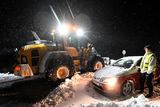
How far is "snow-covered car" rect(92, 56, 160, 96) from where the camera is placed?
910 cm

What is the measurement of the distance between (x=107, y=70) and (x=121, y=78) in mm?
1018

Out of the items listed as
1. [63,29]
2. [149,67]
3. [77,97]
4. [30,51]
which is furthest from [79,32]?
[149,67]

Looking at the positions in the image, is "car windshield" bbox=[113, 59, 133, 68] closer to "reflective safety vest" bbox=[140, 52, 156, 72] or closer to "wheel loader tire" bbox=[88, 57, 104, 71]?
"reflective safety vest" bbox=[140, 52, 156, 72]

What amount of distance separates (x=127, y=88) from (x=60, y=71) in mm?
4840

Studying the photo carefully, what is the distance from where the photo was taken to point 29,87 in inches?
488

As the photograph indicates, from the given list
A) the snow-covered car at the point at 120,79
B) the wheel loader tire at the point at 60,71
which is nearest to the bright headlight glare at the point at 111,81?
the snow-covered car at the point at 120,79

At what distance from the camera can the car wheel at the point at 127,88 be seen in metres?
9.25

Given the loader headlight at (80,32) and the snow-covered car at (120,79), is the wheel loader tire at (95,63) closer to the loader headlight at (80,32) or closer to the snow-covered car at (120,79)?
the loader headlight at (80,32)

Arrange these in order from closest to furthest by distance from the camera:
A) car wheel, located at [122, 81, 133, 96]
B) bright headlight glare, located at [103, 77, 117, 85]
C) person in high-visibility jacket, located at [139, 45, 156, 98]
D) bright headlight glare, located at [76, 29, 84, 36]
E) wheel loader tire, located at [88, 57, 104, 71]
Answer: person in high-visibility jacket, located at [139, 45, 156, 98]
bright headlight glare, located at [103, 77, 117, 85]
car wheel, located at [122, 81, 133, 96]
bright headlight glare, located at [76, 29, 84, 36]
wheel loader tire, located at [88, 57, 104, 71]

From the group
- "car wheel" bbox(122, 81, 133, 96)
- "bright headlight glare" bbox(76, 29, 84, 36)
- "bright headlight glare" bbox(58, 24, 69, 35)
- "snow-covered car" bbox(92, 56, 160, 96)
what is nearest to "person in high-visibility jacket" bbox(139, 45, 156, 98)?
"snow-covered car" bbox(92, 56, 160, 96)

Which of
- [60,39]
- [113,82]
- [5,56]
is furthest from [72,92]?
[5,56]

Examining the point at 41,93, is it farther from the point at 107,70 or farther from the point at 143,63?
the point at 143,63

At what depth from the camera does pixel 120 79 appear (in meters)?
9.16

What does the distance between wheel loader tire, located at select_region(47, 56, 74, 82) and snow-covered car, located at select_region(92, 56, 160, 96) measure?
3.50 metres
